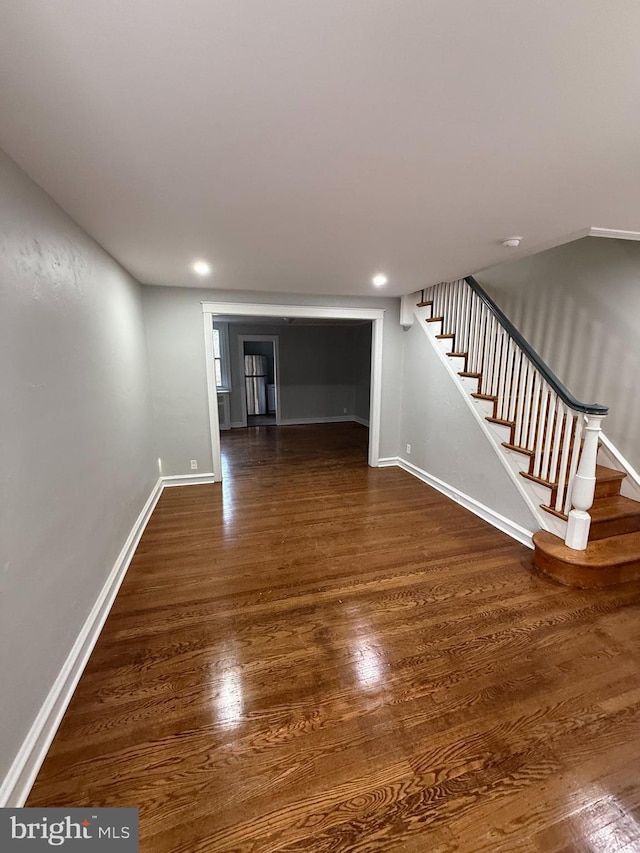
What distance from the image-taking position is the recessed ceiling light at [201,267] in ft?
9.48

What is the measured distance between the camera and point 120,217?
6.41 ft

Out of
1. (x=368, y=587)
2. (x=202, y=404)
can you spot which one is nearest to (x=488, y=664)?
(x=368, y=587)

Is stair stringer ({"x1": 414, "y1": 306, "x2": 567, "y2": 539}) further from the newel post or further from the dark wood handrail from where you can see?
the dark wood handrail

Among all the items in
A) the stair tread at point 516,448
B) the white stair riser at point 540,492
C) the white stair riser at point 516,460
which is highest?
the stair tread at point 516,448

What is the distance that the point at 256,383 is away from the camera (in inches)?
355

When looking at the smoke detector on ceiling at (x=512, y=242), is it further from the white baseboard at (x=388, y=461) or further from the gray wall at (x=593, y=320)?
the white baseboard at (x=388, y=461)

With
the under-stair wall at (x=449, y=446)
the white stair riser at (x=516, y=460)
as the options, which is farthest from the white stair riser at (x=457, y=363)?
the white stair riser at (x=516, y=460)

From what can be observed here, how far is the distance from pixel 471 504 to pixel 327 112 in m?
3.38

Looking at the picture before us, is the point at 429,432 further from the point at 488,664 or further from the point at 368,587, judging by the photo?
the point at 488,664

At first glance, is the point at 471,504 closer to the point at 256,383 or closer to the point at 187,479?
the point at 187,479

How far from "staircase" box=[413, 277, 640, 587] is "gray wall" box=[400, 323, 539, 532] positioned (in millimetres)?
157

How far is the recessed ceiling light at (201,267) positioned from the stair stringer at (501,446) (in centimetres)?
254

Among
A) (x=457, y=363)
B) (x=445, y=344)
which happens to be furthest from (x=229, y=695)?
(x=445, y=344)

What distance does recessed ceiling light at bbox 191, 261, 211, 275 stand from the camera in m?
2.89
